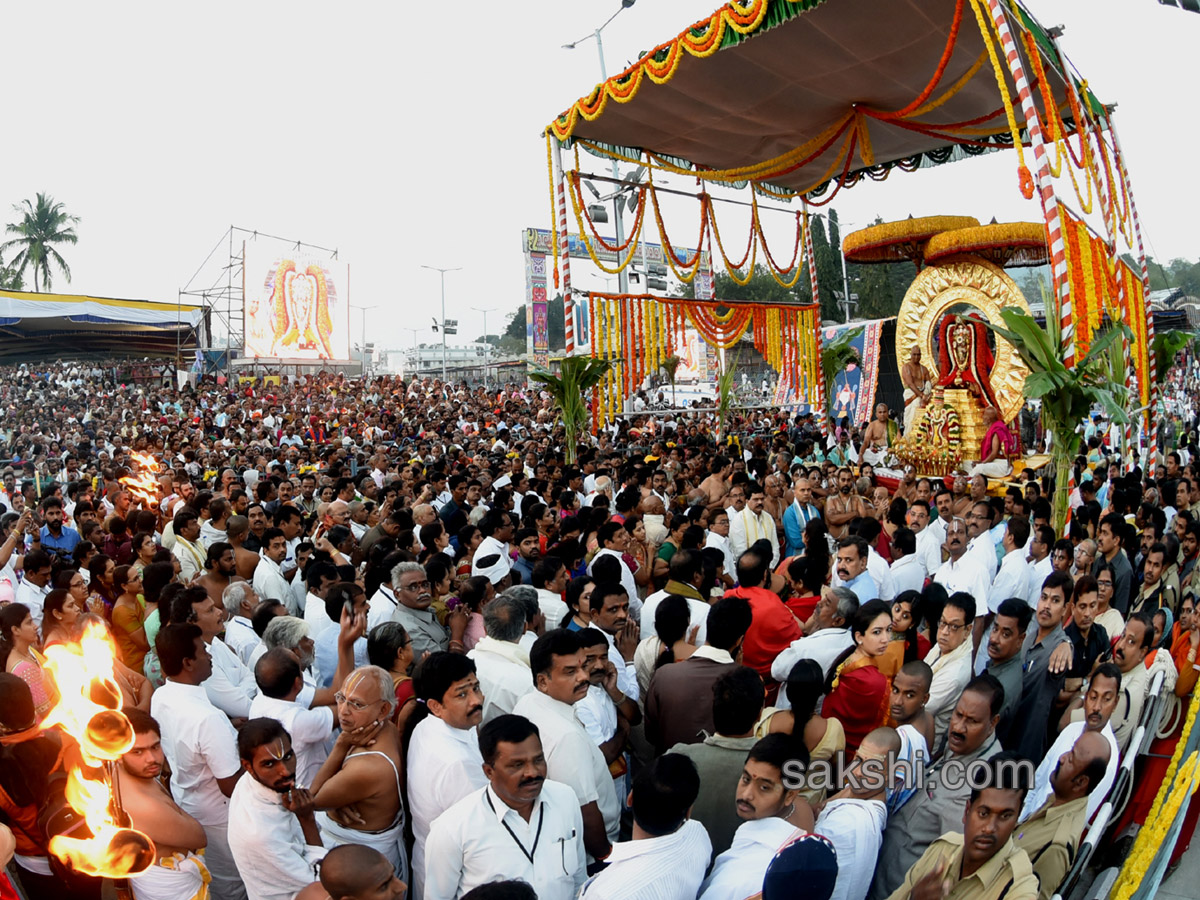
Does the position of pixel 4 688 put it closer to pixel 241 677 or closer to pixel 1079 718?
pixel 241 677

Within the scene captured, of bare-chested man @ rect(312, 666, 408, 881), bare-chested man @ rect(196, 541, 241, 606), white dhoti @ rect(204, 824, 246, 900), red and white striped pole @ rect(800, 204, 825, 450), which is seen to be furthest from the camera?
red and white striped pole @ rect(800, 204, 825, 450)

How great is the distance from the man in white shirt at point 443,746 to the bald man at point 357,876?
0.59m

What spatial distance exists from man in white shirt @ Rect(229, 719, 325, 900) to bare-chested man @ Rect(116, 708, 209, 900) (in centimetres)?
18

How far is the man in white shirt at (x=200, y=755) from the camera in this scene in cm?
312

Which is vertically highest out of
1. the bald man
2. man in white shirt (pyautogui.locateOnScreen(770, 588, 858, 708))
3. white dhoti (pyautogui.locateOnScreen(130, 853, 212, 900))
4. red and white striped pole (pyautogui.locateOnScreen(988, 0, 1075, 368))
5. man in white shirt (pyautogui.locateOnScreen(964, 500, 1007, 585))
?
red and white striped pole (pyautogui.locateOnScreen(988, 0, 1075, 368))

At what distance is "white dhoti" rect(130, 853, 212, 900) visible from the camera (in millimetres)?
2645

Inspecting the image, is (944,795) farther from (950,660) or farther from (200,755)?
(200,755)

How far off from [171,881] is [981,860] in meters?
2.36

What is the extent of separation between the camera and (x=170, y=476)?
941 centimetres

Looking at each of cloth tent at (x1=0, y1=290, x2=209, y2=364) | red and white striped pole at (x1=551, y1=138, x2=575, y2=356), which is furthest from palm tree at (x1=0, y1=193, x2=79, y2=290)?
red and white striped pole at (x1=551, y1=138, x2=575, y2=356)

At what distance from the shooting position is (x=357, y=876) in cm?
209

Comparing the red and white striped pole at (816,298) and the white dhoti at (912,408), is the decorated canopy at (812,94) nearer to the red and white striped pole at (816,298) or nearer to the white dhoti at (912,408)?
the red and white striped pole at (816,298)

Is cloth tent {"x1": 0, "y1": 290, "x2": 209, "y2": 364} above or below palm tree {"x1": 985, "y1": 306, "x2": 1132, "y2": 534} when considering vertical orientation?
above

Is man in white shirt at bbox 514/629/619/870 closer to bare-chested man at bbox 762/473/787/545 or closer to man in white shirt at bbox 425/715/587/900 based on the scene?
man in white shirt at bbox 425/715/587/900
